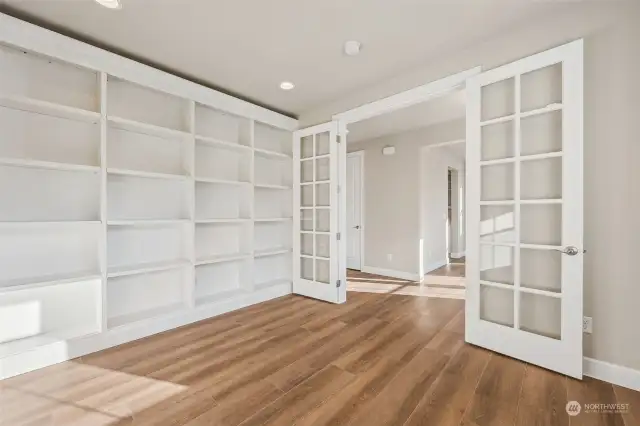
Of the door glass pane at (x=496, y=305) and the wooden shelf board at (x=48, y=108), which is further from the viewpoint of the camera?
the door glass pane at (x=496, y=305)

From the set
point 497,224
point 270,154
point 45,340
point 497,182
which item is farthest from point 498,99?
point 45,340

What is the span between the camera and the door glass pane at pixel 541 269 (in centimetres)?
205

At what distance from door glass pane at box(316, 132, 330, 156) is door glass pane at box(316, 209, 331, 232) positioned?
771 millimetres

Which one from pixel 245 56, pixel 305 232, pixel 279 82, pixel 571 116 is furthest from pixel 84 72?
pixel 571 116

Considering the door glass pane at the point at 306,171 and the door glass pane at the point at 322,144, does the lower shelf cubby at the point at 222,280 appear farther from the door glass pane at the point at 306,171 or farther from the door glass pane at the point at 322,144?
the door glass pane at the point at 322,144

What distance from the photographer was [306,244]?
4059mm

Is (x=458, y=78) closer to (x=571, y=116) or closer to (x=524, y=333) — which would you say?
(x=571, y=116)

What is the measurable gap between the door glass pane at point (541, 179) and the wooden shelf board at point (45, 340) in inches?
141

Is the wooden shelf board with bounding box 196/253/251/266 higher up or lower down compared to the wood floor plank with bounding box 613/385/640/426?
higher up

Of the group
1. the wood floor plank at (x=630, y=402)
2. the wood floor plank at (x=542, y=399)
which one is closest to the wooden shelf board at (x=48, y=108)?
the wood floor plank at (x=542, y=399)

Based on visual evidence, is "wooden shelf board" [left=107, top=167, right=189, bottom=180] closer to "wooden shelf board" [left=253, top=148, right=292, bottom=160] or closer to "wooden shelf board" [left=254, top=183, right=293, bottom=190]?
"wooden shelf board" [left=254, top=183, right=293, bottom=190]

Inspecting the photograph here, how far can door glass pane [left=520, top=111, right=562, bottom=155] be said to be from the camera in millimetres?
2055

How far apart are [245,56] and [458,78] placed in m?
1.93

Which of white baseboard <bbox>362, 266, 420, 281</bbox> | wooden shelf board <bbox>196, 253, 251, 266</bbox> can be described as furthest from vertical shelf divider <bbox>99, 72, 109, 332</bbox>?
white baseboard <bbox>362, 266, 420, 281</bbox>
